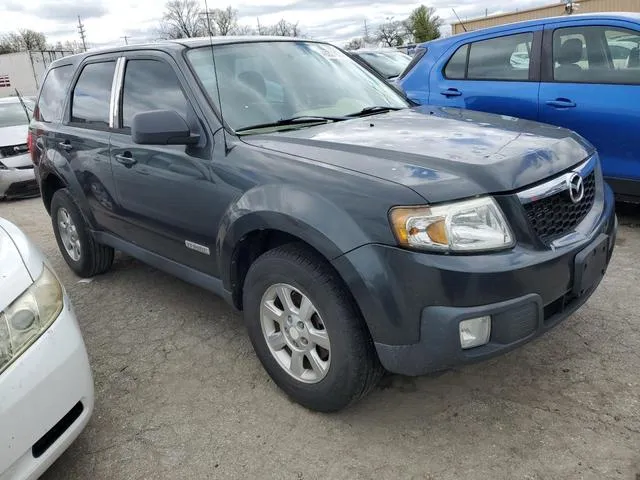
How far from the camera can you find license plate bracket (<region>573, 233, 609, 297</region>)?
2.28 meters

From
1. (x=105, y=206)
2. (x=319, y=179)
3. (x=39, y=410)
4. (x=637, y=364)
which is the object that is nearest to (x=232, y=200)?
(x=319, y=179)

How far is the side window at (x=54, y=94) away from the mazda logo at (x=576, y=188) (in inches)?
143

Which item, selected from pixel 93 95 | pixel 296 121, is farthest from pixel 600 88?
pixel 93 95

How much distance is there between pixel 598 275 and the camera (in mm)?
2479

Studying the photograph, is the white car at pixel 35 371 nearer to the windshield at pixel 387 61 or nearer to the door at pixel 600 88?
the door at pixel 600 88

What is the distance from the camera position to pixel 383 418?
2.58m

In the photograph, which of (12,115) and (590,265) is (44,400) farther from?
(12,115)

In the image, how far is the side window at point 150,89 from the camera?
3.14 metres

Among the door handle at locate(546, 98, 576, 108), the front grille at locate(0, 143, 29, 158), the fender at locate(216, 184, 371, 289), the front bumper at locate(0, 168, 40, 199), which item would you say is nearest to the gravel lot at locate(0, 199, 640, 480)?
the fender at locate(216, 184, 371, 289)

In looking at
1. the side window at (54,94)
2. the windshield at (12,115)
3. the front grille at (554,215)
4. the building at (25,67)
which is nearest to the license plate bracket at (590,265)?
the front grille at (554,215)

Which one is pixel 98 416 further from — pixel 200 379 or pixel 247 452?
pixel 247 452

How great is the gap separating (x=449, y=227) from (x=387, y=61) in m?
8.44

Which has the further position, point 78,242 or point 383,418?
point 78,242

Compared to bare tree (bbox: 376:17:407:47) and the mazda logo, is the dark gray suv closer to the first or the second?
the mazda logo
